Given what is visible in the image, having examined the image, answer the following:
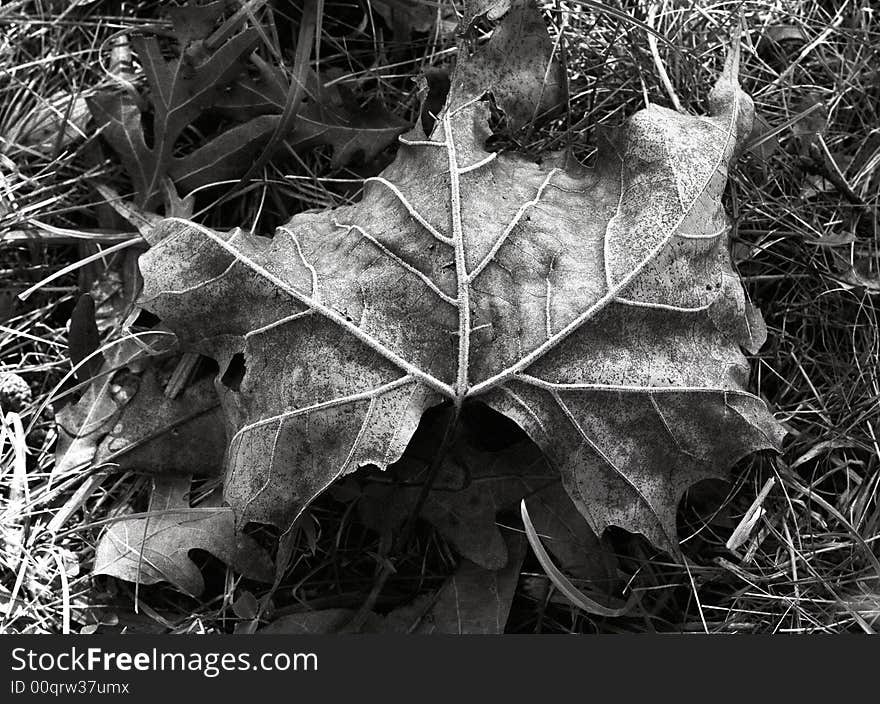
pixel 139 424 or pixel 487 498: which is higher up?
pixel 139 424

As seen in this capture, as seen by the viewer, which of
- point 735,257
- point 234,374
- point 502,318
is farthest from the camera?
point 735,257

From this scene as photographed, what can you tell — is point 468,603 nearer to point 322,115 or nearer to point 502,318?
point 502,318

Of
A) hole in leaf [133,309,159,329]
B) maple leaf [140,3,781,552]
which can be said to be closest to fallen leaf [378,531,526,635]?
maple leaf [140,3,781,552]

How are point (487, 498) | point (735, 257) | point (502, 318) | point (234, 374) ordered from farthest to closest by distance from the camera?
point (735, 257)
point (234, 374)
point (487, 498)
point (502, 318)

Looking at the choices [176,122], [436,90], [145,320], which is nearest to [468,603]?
[145,320]

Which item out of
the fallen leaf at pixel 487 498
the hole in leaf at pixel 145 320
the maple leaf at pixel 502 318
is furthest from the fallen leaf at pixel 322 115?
the fallen leaf at pixel 487 498

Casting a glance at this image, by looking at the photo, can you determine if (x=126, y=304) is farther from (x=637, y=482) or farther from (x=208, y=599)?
(x=637, y=482)

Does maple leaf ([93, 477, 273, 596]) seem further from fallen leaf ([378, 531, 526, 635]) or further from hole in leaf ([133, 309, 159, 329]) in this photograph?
hole in leaf ([133, 309, 159, 329])

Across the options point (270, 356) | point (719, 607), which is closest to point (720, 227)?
point (719, 607)
